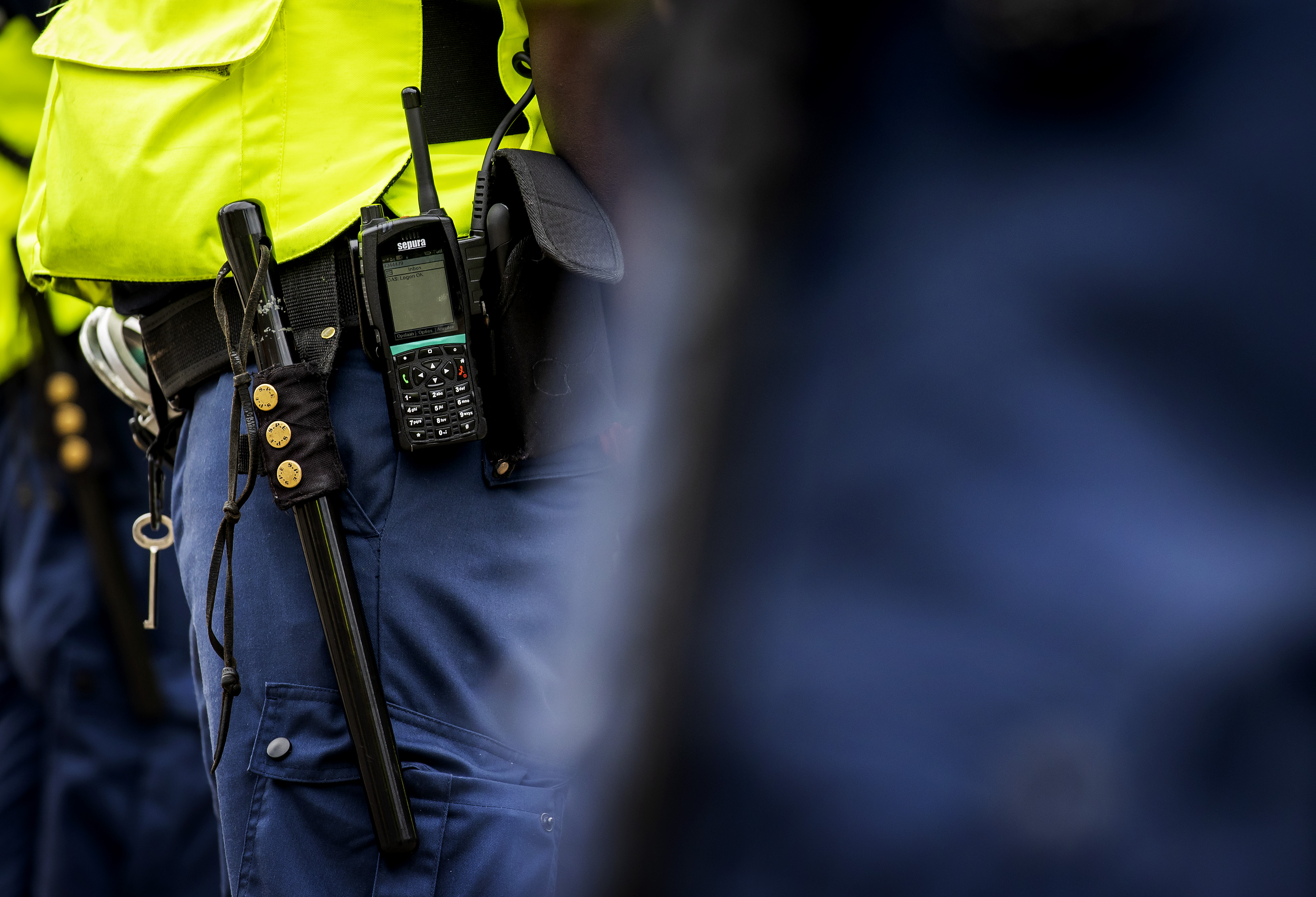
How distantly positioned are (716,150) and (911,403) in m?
0.10

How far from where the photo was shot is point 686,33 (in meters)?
0.33

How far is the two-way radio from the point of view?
0.86 m

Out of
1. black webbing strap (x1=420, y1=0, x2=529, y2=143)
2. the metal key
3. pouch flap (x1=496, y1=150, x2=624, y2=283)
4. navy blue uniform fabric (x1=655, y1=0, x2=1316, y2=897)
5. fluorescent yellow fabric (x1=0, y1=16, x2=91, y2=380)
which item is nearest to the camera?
navy blue uniform fabric (x1=655, y1=0, x2=1316, y2=897)

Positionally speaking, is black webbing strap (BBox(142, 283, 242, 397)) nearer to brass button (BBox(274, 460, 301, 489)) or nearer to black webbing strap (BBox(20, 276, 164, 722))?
brass button (BBox(274, 460, 301, 489))

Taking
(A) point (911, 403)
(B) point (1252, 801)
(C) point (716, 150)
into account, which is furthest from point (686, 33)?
(B) point (1252, 801)

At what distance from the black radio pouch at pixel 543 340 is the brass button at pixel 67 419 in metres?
1.55

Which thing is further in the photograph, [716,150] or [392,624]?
[392,624]

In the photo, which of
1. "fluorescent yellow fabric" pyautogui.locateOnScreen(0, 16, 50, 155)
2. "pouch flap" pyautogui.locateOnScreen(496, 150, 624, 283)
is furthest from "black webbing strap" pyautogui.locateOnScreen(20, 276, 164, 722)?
"pouch flap" pyautogui.locateOnScreen(496, 150, 624, 283)

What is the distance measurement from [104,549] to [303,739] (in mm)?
1449

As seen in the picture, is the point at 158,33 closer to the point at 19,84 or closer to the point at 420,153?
the point at 420,153

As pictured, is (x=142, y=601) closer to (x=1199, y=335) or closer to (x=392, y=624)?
(x=392, y=624)

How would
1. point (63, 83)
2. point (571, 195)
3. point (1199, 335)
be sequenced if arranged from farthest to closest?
point (63, 83)
point (571, 195)
point (1199, 335)

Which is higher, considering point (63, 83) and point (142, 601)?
point (63, 83)

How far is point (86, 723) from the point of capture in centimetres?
211
